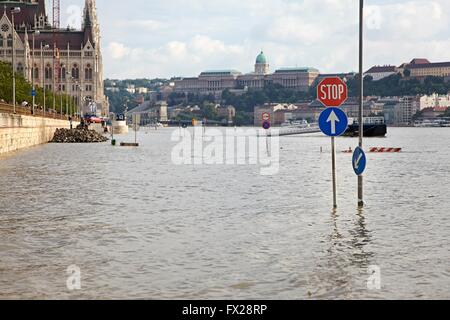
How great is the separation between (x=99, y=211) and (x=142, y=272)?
33.9 feet

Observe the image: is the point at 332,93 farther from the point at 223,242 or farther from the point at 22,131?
the point at 22,131

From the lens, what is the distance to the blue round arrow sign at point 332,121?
22.6m

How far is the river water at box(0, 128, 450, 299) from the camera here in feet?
43.7

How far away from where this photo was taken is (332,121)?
22688 millimetres

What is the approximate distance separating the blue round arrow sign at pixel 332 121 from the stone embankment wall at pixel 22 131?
1685 inches

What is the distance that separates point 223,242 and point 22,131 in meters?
63.5

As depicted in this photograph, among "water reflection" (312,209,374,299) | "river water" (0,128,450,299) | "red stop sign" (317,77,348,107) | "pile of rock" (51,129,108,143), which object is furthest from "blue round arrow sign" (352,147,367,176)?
"pile of rock" (51,129,108,143)

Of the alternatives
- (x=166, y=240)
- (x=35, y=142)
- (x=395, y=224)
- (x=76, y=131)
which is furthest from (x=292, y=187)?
(x=76, y=131)

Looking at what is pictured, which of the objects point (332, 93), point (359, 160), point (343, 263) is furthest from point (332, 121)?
point (343, 263)

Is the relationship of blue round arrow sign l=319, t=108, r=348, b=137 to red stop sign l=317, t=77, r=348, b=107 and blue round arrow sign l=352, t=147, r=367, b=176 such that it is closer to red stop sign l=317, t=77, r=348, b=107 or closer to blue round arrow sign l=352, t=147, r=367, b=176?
red stop sign l=317, t=77, r=348, b=107

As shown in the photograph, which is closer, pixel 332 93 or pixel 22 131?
pixel 332 93

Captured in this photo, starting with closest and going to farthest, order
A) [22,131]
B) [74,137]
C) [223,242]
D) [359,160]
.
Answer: [223,242], [359,160], [22,131], [74,137]

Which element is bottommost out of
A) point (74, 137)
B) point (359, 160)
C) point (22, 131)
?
point (74, 137)
